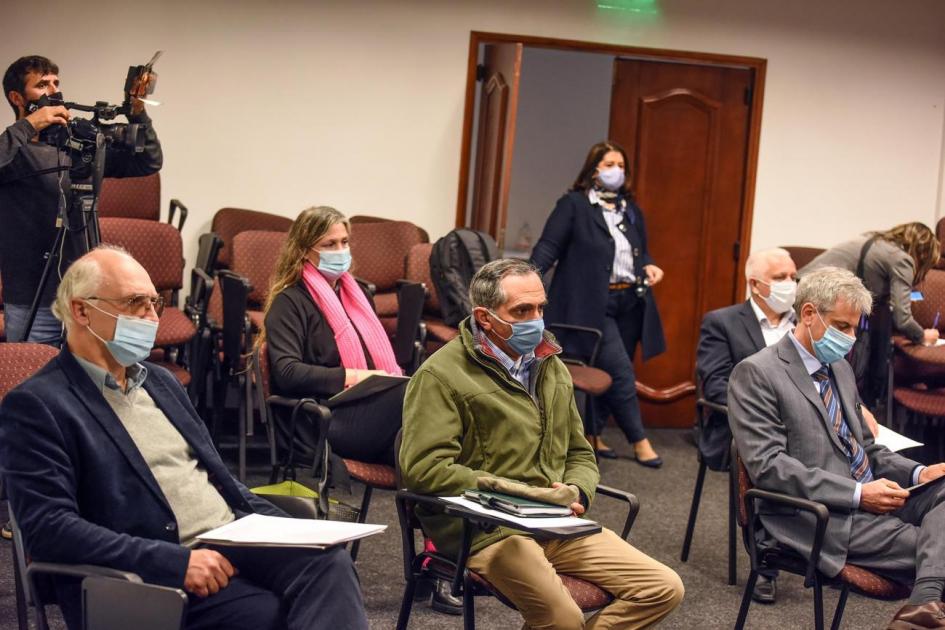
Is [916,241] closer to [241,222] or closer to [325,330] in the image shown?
[325,330]

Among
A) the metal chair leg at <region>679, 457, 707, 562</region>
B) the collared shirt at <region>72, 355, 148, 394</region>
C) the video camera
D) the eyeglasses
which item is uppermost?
the video camera

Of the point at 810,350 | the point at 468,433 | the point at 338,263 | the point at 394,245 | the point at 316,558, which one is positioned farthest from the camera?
the point at 394,245

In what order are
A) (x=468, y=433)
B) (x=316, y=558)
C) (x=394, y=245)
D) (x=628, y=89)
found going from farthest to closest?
(x=628, y=89) < (x=394, y=245) < (x=468, y=433) < (x=316, y=558)

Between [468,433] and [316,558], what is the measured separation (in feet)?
2.00

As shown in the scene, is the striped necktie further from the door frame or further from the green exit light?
the green exit light

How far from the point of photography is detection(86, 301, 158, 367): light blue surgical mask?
252 cm

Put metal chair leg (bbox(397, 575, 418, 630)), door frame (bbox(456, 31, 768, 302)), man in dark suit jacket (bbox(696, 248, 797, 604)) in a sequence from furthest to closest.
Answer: door frame (bbox(456, 31, 768, 302)) → man in dark suit jacket (bbox(696, 248, 797, 604)) → metal chair leg (bbox(397, 575, 418, 630))

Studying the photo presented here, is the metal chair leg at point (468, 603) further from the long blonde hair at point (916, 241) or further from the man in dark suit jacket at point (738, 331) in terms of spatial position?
the long blonde hair at point (916, 241)

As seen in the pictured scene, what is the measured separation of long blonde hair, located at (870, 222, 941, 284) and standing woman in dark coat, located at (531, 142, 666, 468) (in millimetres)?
1159

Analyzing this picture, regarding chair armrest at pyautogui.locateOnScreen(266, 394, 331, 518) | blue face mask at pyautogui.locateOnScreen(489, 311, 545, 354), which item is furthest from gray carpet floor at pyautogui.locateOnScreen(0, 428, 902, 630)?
blue face mask at pyautogui.locateOnScreen(489, 311, 545, 354)

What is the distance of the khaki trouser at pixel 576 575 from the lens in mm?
2770

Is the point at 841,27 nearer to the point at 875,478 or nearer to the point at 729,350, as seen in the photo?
the point at 729,350

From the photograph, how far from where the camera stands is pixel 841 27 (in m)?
6.93

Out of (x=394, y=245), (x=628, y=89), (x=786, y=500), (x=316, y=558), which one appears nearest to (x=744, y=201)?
(x=628, y=89)
